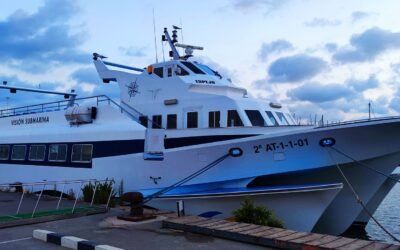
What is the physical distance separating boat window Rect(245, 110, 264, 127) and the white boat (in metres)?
0.04

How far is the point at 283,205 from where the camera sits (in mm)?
11117

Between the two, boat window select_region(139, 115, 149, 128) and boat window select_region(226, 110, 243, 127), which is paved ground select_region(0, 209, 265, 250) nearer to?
boat window select_region(226, 110, 243, 127)

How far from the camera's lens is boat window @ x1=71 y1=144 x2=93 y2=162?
14.9 m

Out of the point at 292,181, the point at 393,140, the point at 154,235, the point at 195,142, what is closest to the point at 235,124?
the point at 195,142

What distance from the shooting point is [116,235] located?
323 inches

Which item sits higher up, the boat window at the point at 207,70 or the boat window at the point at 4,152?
the boat window at the point at 207,70

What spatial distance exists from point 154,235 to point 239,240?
68.5 inches

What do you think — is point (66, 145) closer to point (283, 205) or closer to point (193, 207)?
point (193, 207)

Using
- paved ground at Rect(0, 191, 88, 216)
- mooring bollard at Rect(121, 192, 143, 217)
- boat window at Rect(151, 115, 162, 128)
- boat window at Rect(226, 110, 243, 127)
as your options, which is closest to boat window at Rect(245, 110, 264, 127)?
boat window at Rect(226, 110, 243, 127)

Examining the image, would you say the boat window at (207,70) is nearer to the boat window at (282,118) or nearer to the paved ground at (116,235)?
the boat window at (282,118)

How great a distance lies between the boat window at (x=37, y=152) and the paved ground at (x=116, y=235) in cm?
771

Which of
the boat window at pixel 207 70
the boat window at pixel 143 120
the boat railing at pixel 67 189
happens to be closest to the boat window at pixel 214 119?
the boat window at pixel 207 70

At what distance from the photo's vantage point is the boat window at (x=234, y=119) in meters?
12.5

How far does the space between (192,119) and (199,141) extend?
1.09 meters
